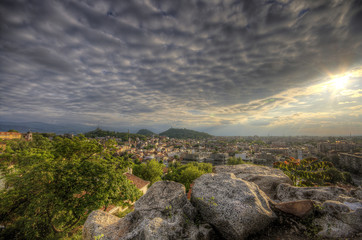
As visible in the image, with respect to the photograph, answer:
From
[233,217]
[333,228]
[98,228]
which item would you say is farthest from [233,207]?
[98,228]

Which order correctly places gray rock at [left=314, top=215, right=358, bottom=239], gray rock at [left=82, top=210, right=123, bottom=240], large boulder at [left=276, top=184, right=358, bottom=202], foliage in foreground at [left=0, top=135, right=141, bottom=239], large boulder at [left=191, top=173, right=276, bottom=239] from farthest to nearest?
foliage in foreground at [left=0, top=135, right=141, bottom=239]
large boulder at [left=276, top=184, right=358, bottom=202]
gray rock at [left=82, top=210, right=123, bottom=240]
large boulder at [left=191, top=173, right=276, bottom=239]
gray rock at [left=314, top=215, right=358, bottom=239]

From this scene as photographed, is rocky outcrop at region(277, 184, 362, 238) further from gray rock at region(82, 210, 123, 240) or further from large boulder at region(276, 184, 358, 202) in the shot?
gray rock at region(82, 210, 123, 240)

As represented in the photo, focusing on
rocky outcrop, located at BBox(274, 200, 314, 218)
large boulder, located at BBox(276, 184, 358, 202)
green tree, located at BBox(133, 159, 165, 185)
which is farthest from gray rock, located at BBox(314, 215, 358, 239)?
green tree, located at BBox(133, 159, 165, 185)

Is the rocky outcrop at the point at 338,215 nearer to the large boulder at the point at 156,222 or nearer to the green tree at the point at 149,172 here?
the large boulder at the point at 156,222

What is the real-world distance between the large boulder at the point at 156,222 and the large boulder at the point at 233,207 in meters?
0.27

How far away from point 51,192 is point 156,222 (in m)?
5.37

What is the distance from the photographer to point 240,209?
3.08 m

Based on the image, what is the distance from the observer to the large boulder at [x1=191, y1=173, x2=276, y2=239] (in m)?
2.97

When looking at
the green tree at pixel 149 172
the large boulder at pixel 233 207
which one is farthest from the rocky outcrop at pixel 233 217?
the green tree at pixel 149 172

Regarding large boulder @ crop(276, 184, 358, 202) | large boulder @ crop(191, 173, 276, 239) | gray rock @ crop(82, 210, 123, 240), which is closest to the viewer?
large boulder @ crop(191, 173, 276, 239)

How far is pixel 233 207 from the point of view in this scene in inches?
124

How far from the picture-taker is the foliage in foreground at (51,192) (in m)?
5.73

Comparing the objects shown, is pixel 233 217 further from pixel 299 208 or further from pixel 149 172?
pixel 149 172

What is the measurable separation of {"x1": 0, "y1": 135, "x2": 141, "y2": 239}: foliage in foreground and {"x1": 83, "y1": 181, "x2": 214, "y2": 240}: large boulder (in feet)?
8.84
